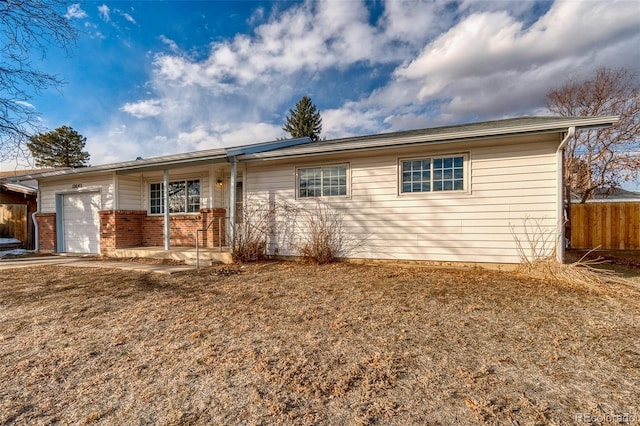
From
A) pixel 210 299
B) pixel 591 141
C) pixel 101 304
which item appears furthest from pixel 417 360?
pixel 591 141

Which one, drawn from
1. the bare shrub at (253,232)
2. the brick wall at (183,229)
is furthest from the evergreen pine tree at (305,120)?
the bare shrub at (253,232)

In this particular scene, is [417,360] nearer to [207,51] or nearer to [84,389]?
[84,389]

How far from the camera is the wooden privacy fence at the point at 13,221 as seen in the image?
12.8 metres

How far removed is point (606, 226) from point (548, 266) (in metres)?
7.50

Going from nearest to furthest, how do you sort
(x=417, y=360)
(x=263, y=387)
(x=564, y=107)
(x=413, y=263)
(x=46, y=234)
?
(x=263, y=387) < (x=417, y=360) < (x=413, y=263) < (x=46, y=234) < (x=564, y=107)

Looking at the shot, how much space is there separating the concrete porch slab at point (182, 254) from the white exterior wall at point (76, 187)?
68.5 inches

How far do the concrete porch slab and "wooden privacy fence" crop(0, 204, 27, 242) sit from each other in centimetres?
750

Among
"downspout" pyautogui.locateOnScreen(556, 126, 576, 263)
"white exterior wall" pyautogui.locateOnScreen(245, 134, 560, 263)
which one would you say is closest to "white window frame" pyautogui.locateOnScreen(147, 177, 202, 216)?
"white exterior wall" pyautogui.locateOnScreen(245, 134, 560, 263)

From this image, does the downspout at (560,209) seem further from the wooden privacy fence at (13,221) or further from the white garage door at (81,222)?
the wooden privacy fence at (13,221)

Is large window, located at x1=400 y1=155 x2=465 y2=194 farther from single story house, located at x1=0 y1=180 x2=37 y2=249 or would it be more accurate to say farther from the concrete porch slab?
single story house, located at x1=0 y1=180 x2=37 y2=249

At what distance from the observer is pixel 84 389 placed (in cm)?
208

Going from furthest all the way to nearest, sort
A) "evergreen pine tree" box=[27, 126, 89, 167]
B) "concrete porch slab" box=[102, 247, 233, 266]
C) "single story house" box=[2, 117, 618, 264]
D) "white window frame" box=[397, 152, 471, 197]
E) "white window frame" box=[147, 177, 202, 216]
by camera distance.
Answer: "evergreen pine tree" box=[27, 126, 89, 167], "white window frame" box=[147, 177, 202, 216], "concrete porch slab" box=[102, 247, 233, 266], "white window frame" box=[397, 152, 471, 197], "single story house" box=[2, 117, 618, 264]

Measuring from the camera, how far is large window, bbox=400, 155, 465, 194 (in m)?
6.45

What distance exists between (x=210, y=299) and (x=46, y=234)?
10436 mm
